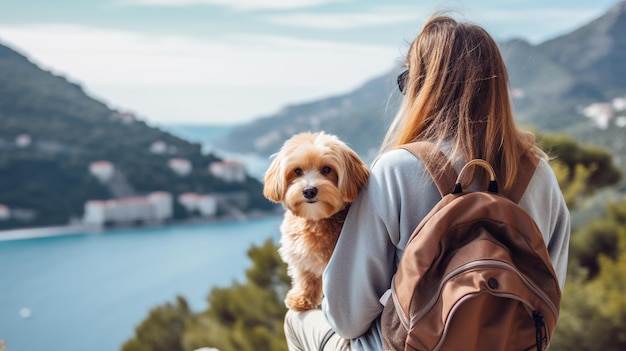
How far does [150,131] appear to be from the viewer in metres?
15.6

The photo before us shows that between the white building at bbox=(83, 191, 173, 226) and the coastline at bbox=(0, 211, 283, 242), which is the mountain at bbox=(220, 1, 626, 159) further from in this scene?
the white building at bbox=(83, 191, 173, 226)

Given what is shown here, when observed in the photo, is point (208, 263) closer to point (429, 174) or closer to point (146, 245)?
point (146, 245)

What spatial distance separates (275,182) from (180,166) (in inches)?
561

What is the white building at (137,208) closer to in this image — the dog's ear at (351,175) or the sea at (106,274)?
the sea at (106,274)

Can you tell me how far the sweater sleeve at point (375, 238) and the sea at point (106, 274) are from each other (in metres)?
9.49

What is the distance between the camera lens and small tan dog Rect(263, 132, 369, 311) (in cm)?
152

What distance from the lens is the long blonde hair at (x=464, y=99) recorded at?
128cm

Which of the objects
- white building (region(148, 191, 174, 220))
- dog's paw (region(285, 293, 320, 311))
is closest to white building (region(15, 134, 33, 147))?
white building (region(148, 191, 174, 220))

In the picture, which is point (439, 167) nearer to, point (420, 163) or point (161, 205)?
point (420, 163)

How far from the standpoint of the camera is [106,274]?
13.7 meters

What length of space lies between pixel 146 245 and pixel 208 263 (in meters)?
1.40

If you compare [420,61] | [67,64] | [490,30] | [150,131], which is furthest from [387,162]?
[67,64]

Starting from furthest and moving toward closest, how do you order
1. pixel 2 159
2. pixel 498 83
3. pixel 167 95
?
pixel 167 95, pixel 2 159, pixel 498 83

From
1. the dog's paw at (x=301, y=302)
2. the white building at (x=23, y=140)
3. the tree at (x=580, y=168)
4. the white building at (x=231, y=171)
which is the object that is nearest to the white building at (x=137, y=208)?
the white building at (x=231, y=171)
